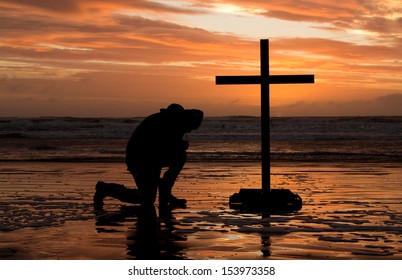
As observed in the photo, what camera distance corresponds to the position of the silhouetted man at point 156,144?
11211 millimetres

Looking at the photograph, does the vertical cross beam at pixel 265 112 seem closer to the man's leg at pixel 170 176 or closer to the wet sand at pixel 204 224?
the wet sand at pixel 204 224

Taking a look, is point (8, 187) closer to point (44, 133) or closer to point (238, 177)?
point (238, 177)

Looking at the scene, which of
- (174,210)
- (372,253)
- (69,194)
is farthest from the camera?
(69,194)

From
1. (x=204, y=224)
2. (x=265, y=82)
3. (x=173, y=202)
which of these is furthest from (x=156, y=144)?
(x=265, y=82)

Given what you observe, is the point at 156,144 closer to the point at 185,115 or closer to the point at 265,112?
the point at 185,115

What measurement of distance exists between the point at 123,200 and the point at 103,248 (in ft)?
11.6

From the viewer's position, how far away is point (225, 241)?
8.75 metres

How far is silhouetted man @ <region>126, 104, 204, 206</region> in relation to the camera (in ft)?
36.8

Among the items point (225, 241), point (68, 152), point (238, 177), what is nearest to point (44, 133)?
point (68, 152)

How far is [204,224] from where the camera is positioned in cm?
1010

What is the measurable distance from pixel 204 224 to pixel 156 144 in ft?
5.86

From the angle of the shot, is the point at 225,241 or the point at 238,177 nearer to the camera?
the point at 225,241
